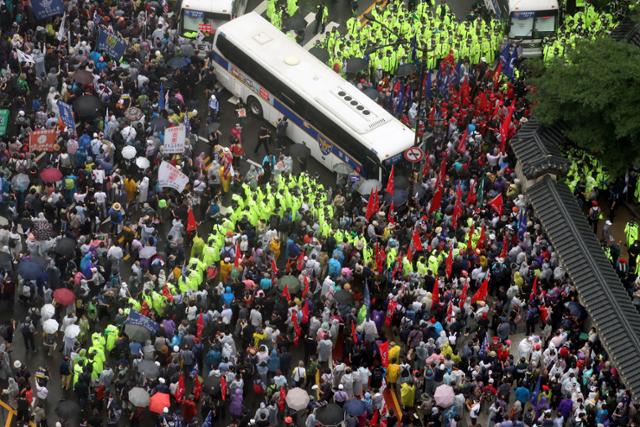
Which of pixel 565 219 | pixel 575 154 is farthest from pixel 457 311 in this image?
pixel 575 154

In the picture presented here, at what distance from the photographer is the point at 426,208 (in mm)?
55062

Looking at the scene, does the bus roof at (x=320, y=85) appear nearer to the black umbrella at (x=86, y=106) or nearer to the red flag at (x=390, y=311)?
the black umbrella at (x=86, y=106)

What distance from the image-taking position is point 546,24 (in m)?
63.0

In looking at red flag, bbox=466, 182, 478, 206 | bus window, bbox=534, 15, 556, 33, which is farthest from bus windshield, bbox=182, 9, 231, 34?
red flag, bbox=466, 182, 478, 206

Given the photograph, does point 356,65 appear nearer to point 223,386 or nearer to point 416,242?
point 416,242

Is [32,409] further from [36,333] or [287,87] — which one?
[287,87]

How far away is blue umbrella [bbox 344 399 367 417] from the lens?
152 feet

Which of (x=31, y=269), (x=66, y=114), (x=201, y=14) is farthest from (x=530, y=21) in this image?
(x=31, y=269)

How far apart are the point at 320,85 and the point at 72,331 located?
14.7 metres

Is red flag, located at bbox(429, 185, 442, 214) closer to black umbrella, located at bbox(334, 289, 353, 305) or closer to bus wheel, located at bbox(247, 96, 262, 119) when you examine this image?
black umbrella, located at bbox(334, 289, 353, 305)

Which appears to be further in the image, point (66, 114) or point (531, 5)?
point (531, 5)

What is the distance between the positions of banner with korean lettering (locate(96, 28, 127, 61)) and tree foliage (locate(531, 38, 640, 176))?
15.2 metres

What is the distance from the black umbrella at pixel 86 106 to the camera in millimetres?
56719

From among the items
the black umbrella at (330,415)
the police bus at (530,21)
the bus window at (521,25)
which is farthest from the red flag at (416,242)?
the bus window at (521,25)
